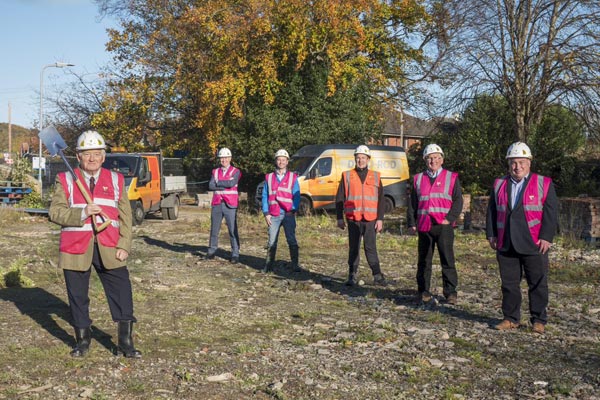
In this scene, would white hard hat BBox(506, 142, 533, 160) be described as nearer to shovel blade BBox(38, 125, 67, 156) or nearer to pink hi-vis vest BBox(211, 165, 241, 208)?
shovel blade BBox(38, 125, 67, 156)

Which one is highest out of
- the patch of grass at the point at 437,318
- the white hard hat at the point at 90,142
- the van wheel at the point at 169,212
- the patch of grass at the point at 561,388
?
the white hard hat at the point at 90,142

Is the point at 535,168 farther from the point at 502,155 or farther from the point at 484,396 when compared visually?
the point at 484,396

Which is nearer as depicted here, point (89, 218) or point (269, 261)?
point (89, 218)

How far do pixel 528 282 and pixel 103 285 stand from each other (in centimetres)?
412

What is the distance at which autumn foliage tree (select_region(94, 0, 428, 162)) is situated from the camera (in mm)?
28219

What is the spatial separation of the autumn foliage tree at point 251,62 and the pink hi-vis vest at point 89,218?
22.0 meters

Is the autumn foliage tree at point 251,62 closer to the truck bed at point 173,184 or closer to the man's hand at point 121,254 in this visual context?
the truck bed at point 173,184

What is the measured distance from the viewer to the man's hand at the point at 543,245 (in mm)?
7164

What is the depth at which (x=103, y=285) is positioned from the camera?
6.14m

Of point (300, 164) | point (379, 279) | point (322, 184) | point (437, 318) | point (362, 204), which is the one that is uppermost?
point (300, 164)

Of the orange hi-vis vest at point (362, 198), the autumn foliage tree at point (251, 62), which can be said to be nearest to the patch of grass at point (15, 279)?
the orange hi-vis vest at point (362, 198)

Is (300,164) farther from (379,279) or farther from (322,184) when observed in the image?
(379,279)

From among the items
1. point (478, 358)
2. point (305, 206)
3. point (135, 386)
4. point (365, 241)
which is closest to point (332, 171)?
point (305, 206)

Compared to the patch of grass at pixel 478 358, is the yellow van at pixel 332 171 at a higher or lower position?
higher
